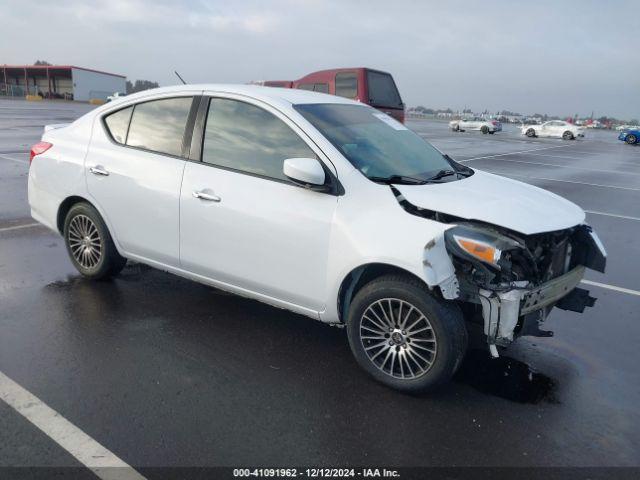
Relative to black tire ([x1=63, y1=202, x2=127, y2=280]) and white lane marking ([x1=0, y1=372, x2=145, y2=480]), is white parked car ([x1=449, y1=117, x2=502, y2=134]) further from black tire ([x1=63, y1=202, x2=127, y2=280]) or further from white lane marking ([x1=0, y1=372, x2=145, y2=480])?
white lane marking ([x1=0, y1=372, x2=145, y2=480])

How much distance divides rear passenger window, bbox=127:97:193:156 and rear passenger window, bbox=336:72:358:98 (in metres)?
10.5

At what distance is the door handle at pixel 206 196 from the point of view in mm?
3789

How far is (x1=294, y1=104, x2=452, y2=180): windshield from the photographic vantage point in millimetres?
3689

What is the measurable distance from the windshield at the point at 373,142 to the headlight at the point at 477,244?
0.75 metres

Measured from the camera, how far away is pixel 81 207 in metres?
4.74

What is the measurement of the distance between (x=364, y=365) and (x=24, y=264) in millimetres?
Result: 3783

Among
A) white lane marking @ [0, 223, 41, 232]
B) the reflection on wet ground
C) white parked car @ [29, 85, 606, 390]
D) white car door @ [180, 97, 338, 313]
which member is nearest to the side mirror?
white parked car @ [29, 85, 606, 390]

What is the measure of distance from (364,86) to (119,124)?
1061cm

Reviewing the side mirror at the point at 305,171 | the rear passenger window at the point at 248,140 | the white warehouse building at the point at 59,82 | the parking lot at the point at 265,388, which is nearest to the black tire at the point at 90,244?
the parking lot at the point at 265,388

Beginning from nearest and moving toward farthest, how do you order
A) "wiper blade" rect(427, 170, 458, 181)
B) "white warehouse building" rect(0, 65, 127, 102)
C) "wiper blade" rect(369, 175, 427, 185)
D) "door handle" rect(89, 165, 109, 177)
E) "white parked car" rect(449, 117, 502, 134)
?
"wiper blade" rect(369, 175, 427, 185) → "wiper blade" rect(427, 170, 458, 181) → "door handle" rect(89, 165, 109, 177) → "white parked car" rect(449, 117, 502, 134) → "white warehouse building" rect(0, 65, 127, 102)

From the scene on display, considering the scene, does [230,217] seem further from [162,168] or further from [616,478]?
[616,478]

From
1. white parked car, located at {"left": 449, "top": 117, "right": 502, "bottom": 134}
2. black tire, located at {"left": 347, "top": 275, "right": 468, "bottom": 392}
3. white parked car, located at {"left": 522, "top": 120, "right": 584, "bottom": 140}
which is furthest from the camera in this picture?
white parked car, located at {"left": 449, "top": 117, "right": 502, "bottom": 134}

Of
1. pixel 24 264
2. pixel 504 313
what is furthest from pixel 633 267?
pixel 24 264

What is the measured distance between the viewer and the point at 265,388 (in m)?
3.34
